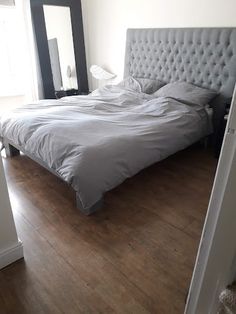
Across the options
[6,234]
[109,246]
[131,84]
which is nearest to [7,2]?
[131,84]

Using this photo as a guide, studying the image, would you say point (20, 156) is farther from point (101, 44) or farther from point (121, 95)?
point (101, 44)

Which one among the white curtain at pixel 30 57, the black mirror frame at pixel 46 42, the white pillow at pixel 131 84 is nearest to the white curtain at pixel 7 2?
the white curtain at pixel 30 57

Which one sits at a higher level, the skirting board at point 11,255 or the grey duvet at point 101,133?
the grey duvet at point 101,133

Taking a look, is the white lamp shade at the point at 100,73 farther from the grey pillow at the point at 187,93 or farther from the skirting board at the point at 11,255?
the skirting board at the point at 11,255

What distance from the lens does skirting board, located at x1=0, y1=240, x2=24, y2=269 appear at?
159cm

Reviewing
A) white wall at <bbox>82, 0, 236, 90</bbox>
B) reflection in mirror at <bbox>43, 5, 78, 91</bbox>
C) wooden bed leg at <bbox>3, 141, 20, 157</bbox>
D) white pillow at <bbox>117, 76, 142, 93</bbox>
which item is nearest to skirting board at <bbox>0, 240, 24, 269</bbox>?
wooden bed leg at <bbox>3, 141, 20, 157</bbox>

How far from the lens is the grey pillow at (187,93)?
3082mm

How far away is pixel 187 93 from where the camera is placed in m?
3.18

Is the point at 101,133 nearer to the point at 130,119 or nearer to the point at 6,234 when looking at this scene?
the point at 130,119

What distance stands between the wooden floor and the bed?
255mm

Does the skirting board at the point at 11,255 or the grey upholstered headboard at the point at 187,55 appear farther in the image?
the grey upholstered headboard at the point at 187,55

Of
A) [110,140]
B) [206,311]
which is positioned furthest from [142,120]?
[206,311]

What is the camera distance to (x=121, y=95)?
3457mm

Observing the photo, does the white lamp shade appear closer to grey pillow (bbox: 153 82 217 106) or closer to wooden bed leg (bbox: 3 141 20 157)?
grey pillow (bbox: 153 82 217 106)
